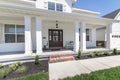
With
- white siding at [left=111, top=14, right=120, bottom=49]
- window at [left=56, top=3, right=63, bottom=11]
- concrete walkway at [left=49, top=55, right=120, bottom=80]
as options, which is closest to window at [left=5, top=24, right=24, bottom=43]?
window at [left=56, top=3, right=63, bottom=11]

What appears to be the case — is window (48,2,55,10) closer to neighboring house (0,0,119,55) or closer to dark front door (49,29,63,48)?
neighboring house (0,0,119,55)

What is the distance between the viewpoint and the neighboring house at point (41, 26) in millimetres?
7238

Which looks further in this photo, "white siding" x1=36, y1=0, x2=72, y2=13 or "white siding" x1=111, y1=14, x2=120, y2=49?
"white siding" x1=111, y1=14, x2=120, y2=49

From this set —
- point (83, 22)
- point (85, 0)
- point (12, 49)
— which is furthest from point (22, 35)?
point (85, 0)

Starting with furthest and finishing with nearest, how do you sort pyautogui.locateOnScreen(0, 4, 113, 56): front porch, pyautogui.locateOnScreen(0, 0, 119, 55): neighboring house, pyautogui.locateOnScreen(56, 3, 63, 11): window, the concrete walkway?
pyautogui.locateOnScreen(56, 3, 63, 11): window → pyautogui.locateOnScreen(0, 4, 113, 56): front porch → pyautogui.locateOnScreen(0, 0, 119, 55): neighboring house → the concrete walkway

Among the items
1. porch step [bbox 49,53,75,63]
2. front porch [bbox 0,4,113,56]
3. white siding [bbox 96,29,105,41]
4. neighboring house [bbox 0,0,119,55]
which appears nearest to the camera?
porch step [bbox 49,53,75,63]

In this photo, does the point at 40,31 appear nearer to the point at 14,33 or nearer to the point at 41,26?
the point at 41,26

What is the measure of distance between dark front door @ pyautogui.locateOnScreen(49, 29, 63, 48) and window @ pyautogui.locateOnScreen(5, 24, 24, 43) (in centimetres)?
325

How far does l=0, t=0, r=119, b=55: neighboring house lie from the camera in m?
7.24

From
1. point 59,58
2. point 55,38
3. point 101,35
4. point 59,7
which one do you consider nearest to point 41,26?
point 59,58

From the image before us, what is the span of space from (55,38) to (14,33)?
15.1 ft

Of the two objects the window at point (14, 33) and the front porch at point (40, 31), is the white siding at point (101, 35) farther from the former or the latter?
the window at point (14, 33)

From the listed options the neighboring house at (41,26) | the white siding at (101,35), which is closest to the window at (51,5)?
the neighboring house at (41,26)

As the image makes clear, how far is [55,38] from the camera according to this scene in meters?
11.3
